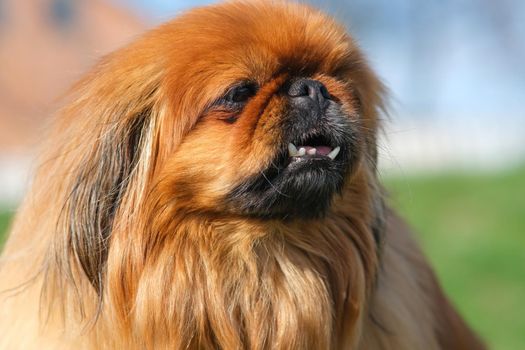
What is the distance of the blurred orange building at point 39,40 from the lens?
20.2 m

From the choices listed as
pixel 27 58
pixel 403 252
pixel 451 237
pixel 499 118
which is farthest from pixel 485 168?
pixel 27 58

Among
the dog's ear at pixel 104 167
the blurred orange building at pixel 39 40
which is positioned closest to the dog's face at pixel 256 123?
the dog's ear at pixel 104 167

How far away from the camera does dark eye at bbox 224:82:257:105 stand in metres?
3.57

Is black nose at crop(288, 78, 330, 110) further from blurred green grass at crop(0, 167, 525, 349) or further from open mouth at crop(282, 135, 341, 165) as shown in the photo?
blurred green grass at crop(0, 167, 525, 349)

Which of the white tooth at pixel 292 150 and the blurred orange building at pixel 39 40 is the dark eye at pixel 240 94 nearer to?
the white tooth at pixel 292 150

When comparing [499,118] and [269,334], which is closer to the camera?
[269,334]

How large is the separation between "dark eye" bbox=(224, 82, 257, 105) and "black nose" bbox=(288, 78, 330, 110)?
0.16 metres

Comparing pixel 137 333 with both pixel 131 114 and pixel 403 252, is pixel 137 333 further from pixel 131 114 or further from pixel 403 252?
pixel 403 252

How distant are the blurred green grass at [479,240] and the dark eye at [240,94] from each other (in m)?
1.79

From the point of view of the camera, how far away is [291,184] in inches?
141

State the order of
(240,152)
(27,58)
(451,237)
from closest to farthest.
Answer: (240,152) → (451,237) → (27,58)

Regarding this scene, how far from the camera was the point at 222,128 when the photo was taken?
3576mm

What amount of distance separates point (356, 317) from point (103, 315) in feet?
3.38

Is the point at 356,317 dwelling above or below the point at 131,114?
below
